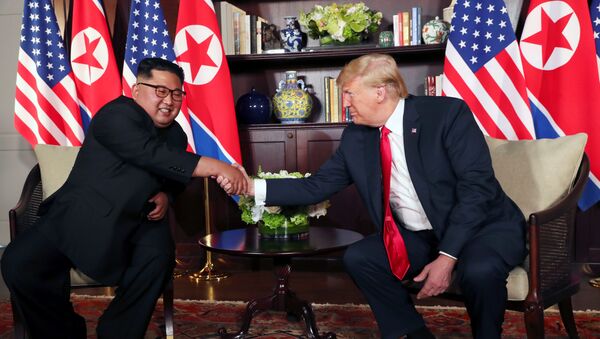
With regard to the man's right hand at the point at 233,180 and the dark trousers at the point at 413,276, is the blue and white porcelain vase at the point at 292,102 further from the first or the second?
the dark trousers at the point at 413,276

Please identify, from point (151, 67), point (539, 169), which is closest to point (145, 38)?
point (151, 67)

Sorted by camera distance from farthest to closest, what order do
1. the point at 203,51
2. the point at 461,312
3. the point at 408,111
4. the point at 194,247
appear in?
the point at 194,247 → the point at 203,51 → the point at 461,312 → the point at 408,111

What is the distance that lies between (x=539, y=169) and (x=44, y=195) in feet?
6.95

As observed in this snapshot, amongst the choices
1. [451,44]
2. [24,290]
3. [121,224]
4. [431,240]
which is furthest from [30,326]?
[451,44]

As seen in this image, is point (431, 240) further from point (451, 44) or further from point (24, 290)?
point (451, 44)

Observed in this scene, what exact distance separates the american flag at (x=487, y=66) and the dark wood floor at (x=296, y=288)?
95 cm

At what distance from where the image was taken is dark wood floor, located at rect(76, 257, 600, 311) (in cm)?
346

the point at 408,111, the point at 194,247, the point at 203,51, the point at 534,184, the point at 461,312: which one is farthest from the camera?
the point at 194,247

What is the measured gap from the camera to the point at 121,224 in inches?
96.5

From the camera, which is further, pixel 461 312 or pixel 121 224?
pixel 461 312

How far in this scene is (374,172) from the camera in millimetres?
A: 2387

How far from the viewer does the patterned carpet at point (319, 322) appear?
9.25ft

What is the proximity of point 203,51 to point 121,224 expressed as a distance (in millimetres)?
1806

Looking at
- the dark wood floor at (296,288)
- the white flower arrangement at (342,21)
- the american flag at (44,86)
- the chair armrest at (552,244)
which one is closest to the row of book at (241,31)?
the white flower arrangement at (342,21)
